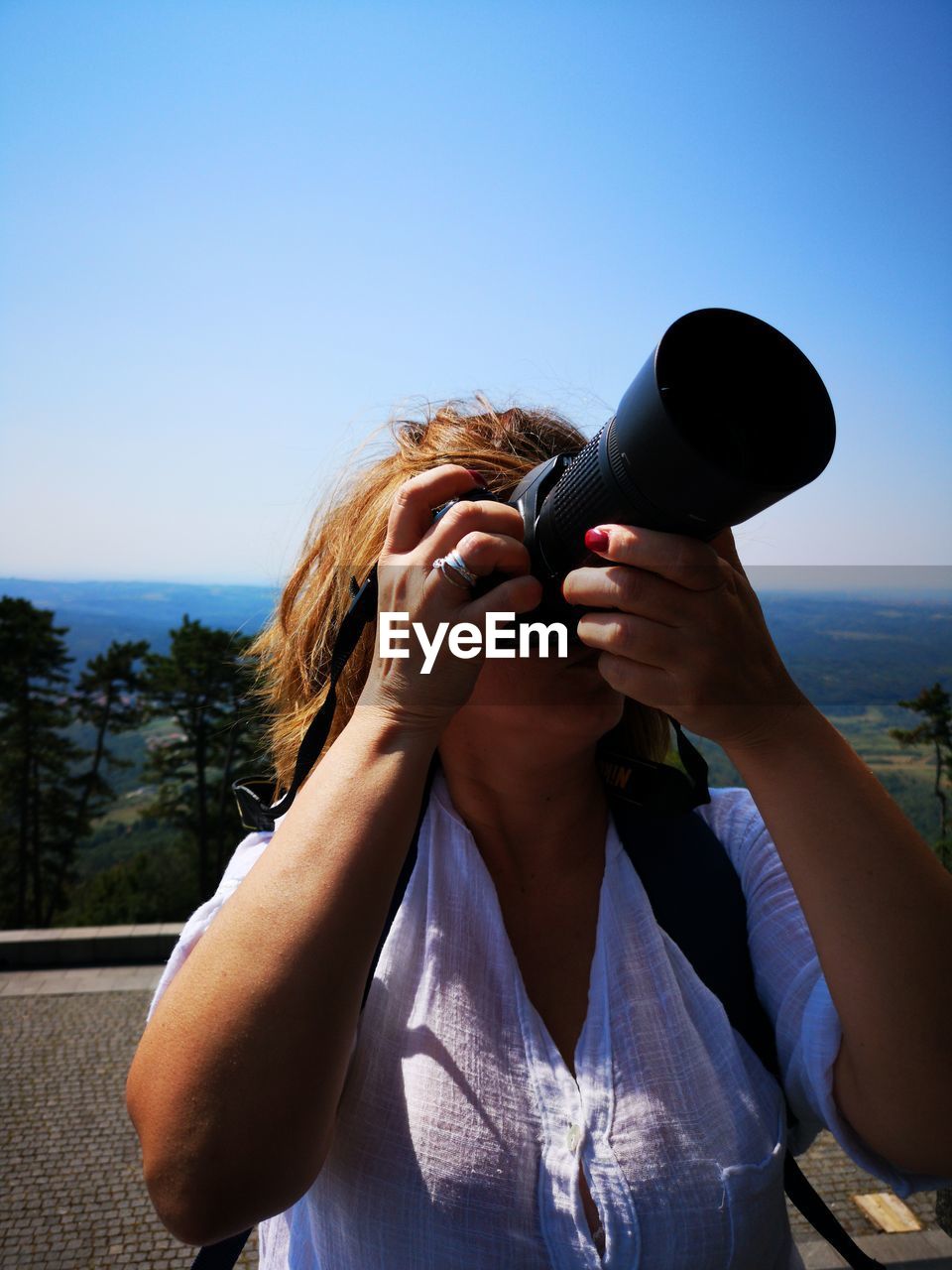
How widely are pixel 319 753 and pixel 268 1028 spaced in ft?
1.69

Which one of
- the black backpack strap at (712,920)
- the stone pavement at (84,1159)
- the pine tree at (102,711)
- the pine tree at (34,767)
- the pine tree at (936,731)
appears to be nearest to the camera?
the black backpack strap at (712,920)

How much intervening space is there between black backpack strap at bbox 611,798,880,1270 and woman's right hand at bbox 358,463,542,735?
510 millimetres

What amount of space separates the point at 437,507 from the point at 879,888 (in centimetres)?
82

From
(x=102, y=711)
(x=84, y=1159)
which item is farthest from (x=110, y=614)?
(x=84, y=1159)

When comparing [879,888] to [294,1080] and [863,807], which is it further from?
[294,1080]

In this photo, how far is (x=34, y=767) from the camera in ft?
46.2

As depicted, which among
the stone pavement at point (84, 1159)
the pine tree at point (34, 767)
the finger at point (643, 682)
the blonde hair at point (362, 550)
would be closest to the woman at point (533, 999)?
the finger at point (643, 682)

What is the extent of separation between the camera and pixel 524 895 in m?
1.42

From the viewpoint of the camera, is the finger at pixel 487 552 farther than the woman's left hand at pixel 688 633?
Yes

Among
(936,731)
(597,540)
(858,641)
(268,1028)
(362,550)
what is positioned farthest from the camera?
(936,731)

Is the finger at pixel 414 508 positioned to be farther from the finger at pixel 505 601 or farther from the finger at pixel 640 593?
the finger at pixel 640 593

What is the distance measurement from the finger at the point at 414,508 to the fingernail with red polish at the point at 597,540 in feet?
0.93

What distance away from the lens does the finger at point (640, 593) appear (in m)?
0.99

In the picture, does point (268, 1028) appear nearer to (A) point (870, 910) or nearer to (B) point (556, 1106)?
(B) point (556, 1106)
